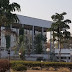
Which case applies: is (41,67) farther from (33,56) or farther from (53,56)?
(53,56)

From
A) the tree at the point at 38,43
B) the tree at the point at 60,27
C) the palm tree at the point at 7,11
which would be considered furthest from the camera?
the tree at the point at 38,43

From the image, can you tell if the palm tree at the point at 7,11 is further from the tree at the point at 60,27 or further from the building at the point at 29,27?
the building at the point at 29,27

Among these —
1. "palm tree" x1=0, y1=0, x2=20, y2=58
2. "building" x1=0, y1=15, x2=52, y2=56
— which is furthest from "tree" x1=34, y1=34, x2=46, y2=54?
"palm tree" x1=0, y1=0, x2=20, y2=58

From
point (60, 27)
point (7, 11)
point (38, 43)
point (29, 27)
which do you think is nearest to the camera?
point (7, 11)

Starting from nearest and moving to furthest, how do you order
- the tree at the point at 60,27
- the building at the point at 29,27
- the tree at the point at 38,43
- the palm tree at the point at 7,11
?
the palm tree at the point at 7,11 → the tree at the point at 60,27 → the building at the point at 29,27 → the tree at the point at 38,43

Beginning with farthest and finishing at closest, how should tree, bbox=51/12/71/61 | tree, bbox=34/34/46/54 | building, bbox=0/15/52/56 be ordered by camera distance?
tree, bbox=34/34/46/54 < building, bbox=0/15/52/56 < tree, bbox=51/12/71/61

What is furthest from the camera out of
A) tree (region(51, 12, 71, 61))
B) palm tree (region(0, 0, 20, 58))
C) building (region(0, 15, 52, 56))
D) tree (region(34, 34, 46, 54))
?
tree (region(34, 34, 46, 54))

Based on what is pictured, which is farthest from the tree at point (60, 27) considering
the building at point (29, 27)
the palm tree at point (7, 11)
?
the building at point (29, 27)

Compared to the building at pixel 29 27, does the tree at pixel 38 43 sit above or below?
below

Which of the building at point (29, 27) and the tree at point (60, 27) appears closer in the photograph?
the tree at point (60, 27)

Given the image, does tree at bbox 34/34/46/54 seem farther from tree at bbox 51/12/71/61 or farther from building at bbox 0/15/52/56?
tree at bbox 51/12/71/61

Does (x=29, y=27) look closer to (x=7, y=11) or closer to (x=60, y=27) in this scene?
(x=60, y=27)

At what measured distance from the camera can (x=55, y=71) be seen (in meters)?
31.0

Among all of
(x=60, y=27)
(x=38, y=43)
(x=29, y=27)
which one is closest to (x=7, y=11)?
(x=60, y=27)
